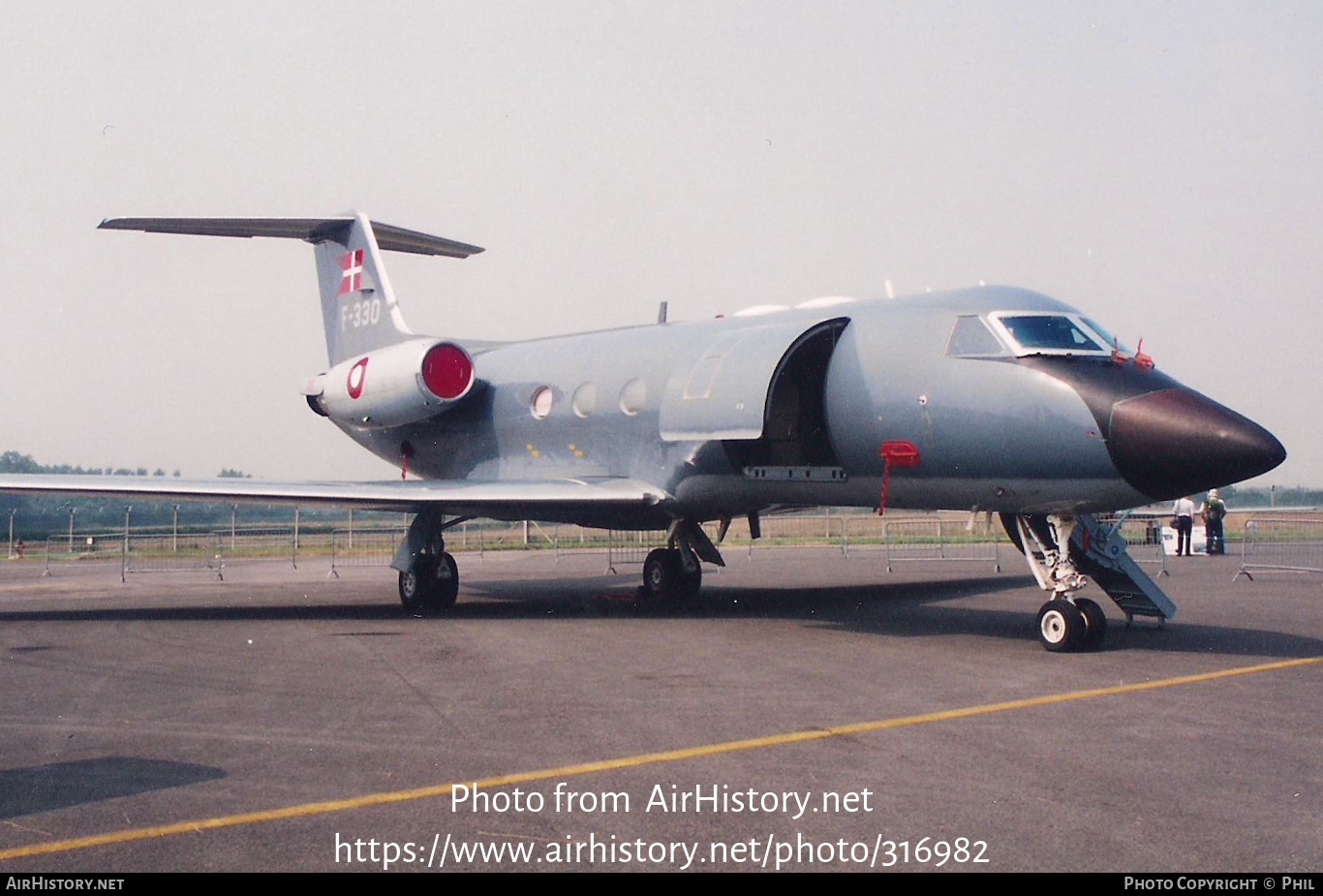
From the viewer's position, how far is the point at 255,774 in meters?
5.65

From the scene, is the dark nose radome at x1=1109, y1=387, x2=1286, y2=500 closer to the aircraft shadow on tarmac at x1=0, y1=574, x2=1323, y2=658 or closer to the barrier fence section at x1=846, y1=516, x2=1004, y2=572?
the barrier fence section at x1=846, y1=516, x2=1004, y2=572

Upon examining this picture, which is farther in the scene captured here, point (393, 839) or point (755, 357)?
point (755, 357)

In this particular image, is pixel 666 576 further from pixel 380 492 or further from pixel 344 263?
pixel 344 263

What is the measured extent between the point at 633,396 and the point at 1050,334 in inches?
222

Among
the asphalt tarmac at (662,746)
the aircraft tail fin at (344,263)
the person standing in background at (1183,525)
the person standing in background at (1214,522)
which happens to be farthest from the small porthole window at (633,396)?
the person standing in background at (1214,522)

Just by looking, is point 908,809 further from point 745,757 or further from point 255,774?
point 255,774

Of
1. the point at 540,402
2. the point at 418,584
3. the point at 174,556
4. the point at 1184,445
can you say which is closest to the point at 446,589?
the point at 418,584

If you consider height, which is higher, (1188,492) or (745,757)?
(1188,492)

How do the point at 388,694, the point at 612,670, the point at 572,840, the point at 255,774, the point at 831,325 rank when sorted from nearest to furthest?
1. the point at 572,840
2. the point at 255,774
3. the point at 388,694
4. the point at 612,670
5. the point at 831,325

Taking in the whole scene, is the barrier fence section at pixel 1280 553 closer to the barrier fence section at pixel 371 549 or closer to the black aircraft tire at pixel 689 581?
the black aircraft tire at pixel 689 581

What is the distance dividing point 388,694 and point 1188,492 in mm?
6694

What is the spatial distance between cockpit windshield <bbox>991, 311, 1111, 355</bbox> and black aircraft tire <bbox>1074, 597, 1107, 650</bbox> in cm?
232

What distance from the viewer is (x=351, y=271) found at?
1977cm

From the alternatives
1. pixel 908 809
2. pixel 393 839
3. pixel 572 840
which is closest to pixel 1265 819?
pixel 908 809
